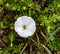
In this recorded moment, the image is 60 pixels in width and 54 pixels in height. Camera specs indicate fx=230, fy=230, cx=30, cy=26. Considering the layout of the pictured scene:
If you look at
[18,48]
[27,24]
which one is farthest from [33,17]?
[18,48]

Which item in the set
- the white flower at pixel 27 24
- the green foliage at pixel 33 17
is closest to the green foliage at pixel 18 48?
the green foliage at pixel 33 17

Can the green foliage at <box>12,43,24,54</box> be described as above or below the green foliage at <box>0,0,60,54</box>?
below

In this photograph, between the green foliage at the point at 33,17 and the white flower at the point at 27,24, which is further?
the green foliage at the point at 33,17

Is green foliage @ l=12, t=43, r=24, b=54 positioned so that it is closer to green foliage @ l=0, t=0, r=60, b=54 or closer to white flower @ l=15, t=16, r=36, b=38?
green foliage @ l=0, t=0, r=60, b=54

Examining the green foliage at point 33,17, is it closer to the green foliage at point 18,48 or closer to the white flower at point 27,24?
the green foliage at point 18,48

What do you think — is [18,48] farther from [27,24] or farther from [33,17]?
[33,17]

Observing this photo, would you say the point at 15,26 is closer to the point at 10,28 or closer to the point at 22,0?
the point at 10,28

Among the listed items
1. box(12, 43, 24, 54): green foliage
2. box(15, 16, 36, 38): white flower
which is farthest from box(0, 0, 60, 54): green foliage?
box(15, 16, 36, 38): white flower

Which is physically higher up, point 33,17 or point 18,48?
point 33,17
